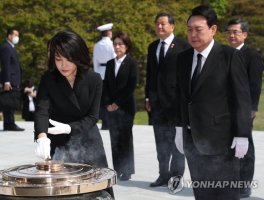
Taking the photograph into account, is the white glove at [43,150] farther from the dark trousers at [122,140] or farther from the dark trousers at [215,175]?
the dark trousers at [122,140]

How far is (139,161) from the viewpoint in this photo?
8.37 metres

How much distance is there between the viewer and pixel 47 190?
2.91 m

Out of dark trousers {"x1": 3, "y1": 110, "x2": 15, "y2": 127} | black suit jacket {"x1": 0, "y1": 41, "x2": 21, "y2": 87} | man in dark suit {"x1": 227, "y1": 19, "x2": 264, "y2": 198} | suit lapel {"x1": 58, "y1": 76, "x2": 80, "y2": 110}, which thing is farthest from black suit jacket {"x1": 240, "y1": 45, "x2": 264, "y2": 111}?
dark trousers {"x1": 3, "y1": 110, "x2": 15, "y2": 127}

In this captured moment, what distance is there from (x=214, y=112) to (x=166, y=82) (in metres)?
2.24

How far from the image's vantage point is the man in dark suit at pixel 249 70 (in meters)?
5.86

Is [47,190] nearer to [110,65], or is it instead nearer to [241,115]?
[241,115]

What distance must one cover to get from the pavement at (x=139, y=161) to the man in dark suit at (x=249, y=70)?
295 millimetres

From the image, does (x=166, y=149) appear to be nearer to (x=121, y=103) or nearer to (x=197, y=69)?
(x=121, y=103)

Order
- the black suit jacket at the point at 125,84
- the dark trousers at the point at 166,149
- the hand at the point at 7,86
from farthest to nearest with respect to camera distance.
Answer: the hand at the point at 7,86 < the black suit jacket at the point at 125,84 < the dark trousers at the point at 166,149

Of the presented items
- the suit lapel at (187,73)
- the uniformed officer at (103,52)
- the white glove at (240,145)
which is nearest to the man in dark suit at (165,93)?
the suit lapel at (187,73)

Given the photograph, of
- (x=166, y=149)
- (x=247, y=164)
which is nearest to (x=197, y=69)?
(x=247, y=164)

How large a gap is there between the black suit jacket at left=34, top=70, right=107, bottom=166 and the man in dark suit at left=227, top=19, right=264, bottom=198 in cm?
215

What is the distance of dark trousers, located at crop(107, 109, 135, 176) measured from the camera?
710 cm

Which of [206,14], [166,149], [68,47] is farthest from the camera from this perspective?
[166,149]
